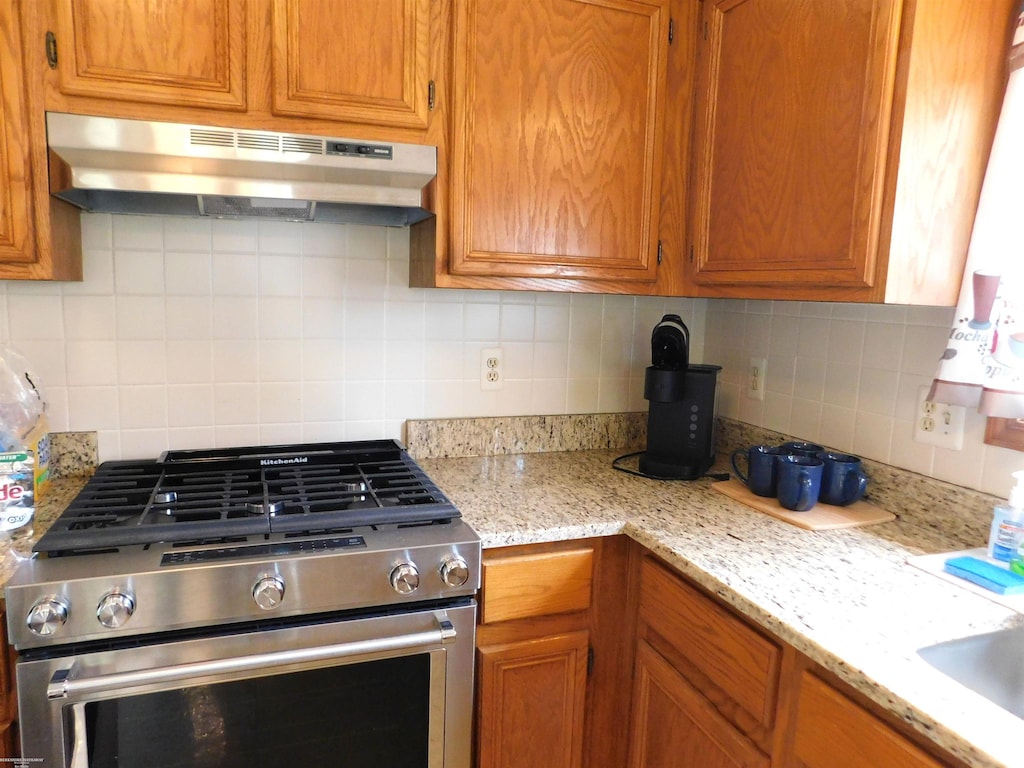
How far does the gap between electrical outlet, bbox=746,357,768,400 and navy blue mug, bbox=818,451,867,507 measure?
41 centimetres

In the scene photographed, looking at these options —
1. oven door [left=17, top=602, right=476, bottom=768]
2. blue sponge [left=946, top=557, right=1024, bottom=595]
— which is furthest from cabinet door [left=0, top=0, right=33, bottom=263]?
blue sponge [left=946, top=557, right=1024, bottom=595]

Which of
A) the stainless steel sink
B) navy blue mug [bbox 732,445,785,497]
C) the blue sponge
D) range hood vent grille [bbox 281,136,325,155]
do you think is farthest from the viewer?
navy blue mug [bbox 732,445,785,497]

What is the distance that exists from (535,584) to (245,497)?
2.08ft

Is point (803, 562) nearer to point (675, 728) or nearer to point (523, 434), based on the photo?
point (675, 728)

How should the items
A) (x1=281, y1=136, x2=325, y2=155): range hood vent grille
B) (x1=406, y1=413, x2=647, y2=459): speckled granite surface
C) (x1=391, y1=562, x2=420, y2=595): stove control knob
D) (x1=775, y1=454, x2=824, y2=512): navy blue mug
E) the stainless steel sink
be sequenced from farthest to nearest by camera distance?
1. (x1=406, y1=413, x2=647, y2=459): speckled granite surface
2. (x1=775, y1=454, x2=824, y2=512): navy blue mug
3. (x1=281, y1=136, x2=325, y2=155): range hood vent grille
4. (x1=391, y1=562, x2=420, y2=595): stove control knob
5. the stainless steel sink

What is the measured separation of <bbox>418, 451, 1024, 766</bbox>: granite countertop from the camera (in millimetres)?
864

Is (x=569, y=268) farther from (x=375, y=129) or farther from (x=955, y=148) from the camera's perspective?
(x=955, y=148)

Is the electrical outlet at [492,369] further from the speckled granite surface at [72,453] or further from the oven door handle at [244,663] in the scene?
the speckled granite surface at [72,453]

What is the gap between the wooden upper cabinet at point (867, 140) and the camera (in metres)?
1.23

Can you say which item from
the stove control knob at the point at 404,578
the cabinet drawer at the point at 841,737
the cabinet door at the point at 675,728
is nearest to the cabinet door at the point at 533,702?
the cabinet door at the point at 675,728

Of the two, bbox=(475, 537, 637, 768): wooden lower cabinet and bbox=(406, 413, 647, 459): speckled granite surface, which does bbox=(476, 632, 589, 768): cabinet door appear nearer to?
bbox=(475, 537, 637, 768): wooden lower cabinet

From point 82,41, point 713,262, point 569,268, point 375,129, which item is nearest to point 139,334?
point 82,41

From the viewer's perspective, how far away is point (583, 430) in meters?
2.10

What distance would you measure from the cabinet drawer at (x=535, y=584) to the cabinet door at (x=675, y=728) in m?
0.20
